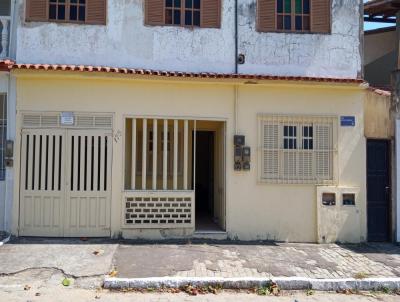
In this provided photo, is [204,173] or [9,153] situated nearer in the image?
[9,153]

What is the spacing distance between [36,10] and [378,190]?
859 cm

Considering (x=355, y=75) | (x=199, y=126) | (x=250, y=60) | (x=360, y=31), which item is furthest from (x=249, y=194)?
(x=360, y=31)

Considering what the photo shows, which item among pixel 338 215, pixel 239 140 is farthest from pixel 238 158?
pixel 338 215

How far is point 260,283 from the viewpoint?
6.77m

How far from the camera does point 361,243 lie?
9594 millimetres

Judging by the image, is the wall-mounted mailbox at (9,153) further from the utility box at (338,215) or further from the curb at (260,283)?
the utility box at (338,215)

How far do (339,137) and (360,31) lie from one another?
2577mm

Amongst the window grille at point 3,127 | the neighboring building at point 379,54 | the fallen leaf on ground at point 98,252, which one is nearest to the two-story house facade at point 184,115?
the window grille at point 3,127

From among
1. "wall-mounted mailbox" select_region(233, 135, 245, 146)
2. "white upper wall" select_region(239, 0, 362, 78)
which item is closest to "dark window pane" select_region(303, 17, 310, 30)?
"white upper wall" select_region(239, 0, 362, 78)

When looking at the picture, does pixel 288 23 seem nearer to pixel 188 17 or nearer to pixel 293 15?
pixel 293 15

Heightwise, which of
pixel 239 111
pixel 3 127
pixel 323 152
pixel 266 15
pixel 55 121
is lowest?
pixel 323 152

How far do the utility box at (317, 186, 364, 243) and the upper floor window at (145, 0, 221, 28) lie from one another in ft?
14.6

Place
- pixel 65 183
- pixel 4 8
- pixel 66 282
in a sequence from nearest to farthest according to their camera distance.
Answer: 1. pixel 66 282
2. pixel 65 183
3. pixel 4 8

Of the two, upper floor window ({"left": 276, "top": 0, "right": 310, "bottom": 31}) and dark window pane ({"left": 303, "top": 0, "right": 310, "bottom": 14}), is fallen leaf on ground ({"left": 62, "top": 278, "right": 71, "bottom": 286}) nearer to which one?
upper floor window ({"left": 276, "top": 0, "right": 310, "bottom": 31})
